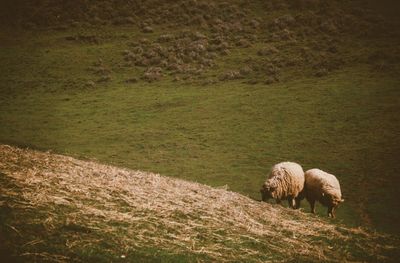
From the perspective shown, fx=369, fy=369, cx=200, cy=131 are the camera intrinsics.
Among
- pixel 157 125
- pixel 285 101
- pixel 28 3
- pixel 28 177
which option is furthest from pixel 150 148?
pixel 28 3

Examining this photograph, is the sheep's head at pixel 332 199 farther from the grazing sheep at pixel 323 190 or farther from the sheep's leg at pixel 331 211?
the sheep's leg at pixel 331 211

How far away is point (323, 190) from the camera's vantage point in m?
14.9

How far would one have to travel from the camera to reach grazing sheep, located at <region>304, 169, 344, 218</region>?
1485cm

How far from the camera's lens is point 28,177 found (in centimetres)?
938

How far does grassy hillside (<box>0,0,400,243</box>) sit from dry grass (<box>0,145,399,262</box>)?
240 inches

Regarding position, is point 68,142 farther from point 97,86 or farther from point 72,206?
point 72,206

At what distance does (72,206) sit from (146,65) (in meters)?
40.9

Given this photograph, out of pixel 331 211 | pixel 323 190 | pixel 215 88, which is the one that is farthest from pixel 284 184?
pixel 215 88

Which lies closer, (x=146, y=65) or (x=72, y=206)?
(x=72, y=206)

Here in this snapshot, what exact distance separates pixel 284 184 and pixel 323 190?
1.62 metres

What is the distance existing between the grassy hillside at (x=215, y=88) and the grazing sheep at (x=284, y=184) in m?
2.48

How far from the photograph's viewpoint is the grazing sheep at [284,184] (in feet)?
47.8

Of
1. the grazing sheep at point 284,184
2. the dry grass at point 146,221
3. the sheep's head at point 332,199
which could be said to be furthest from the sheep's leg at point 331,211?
the dry grass at point 146,221

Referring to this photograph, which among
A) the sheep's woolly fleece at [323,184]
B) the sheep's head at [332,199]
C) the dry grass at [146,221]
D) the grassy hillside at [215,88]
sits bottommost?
the grassy hillside at [215,88]
